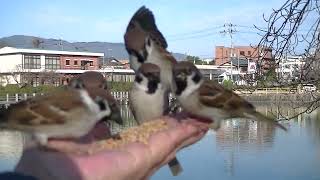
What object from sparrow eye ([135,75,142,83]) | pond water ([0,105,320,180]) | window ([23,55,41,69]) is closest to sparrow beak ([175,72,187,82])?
sparrow eye ([135,75,142,83])

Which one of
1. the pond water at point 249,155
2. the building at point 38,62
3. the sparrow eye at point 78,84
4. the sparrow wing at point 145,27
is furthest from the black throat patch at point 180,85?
the building at point 38,62

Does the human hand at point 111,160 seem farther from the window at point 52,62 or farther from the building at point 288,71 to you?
the window at point 52,62

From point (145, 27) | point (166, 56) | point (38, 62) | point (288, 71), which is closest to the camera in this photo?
point (166, 56)

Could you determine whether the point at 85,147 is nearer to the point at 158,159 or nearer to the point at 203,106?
the point at 158,159

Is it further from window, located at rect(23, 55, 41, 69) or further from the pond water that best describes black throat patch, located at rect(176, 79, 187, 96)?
window, located at rect(23, 55, 41, 69)

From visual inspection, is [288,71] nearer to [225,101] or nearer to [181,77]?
[225,101]

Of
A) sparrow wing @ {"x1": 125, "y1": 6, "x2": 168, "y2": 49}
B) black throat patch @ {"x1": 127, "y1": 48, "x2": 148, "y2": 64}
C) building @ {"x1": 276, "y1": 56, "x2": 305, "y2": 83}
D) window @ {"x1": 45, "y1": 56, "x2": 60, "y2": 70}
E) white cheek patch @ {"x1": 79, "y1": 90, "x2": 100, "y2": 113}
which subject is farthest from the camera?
window @ {"x1": 45, "y1": 56, "x2": 60, "y2": 70}

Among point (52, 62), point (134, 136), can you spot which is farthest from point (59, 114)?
point (52, 62)

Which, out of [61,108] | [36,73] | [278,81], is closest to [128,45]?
[61,108]
